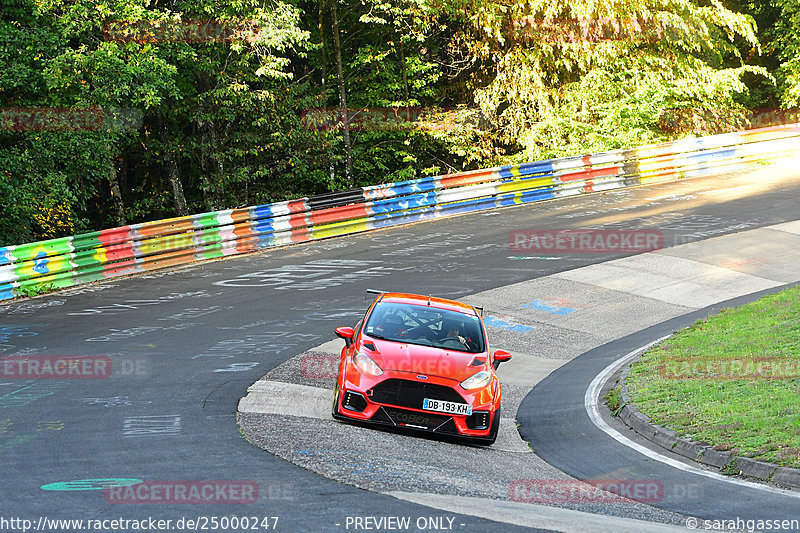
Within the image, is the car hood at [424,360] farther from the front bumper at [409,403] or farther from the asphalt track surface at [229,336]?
the asphalt track surface at [229,336]

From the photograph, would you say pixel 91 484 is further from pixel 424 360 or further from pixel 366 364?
pixel 424 360

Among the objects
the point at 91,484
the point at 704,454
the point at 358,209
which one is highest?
the point at 358,209

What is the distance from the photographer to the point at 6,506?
21.6 ft

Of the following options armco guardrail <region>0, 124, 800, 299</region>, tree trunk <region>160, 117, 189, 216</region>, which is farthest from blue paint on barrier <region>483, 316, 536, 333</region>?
tree trunk <region>160, 117, 189, 216</region>

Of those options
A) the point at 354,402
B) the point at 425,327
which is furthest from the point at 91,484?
the point at 425,327

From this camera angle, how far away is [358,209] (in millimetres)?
24906

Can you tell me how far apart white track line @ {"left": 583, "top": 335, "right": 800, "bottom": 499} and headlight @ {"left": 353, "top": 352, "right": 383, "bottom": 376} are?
3.19 metres

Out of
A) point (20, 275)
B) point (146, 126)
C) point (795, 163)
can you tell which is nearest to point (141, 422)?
point (20, 275)

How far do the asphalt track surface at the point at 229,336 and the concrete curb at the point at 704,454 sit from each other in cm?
65

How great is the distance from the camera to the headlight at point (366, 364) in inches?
384

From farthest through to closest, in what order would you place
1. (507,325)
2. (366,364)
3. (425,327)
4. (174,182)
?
1. (174,182)
2. (507,325)
3. (425,327)
4. (366,364)

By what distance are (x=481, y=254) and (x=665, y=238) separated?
5.16m

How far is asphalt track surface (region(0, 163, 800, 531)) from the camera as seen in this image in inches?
279

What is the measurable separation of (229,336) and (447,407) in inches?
248
